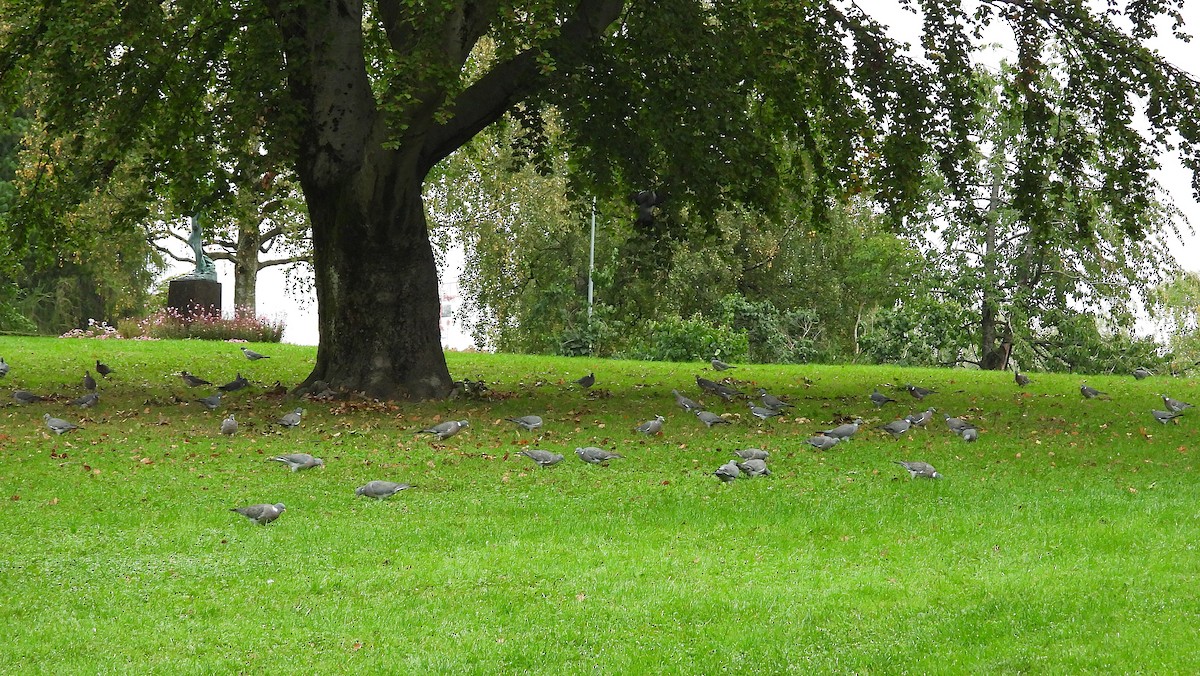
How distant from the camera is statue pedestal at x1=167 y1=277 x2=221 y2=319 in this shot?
32031mm

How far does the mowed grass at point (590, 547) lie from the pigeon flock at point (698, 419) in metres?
0.17

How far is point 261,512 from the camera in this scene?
10203 millimetres

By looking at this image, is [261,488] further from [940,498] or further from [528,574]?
[940,498]

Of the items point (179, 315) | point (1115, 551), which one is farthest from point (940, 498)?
point (179, 315)

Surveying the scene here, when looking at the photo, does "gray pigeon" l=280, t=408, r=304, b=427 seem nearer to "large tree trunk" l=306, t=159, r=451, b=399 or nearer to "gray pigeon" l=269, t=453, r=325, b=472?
"large tree trunk" l=306, t=159, r=451, b=399

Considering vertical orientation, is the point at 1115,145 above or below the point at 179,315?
above

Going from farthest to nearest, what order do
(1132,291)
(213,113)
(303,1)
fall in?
(1132,291) → (213,113) → (303,1)

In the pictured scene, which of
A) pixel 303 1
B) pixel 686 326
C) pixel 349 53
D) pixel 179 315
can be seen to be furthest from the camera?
pixel 179 315

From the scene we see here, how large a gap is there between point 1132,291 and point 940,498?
26878mm

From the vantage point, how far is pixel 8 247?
20156mm

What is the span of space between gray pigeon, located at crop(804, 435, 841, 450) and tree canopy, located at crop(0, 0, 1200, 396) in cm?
507

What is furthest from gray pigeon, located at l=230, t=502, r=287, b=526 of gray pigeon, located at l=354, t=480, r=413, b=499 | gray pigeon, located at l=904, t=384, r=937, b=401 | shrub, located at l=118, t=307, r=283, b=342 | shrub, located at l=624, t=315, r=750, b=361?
shrub, located at l=118, t=307, r=283, b=342

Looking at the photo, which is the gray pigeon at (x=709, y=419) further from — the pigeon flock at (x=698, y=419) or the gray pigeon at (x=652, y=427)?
the gray pigeon at (x=652, y=427)

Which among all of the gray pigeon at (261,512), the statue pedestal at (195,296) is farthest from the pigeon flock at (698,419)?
the statue pedestal at (195,296)
